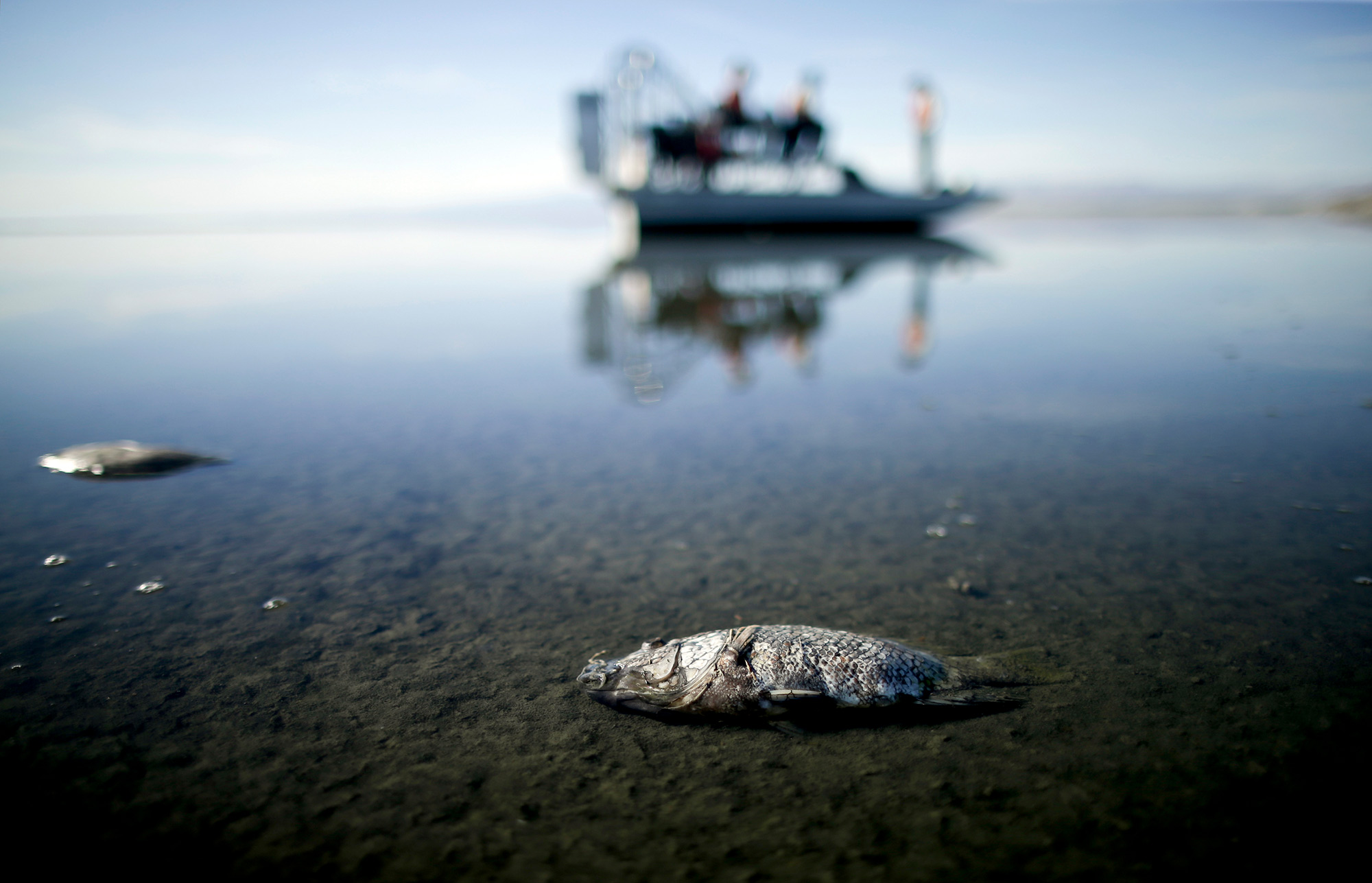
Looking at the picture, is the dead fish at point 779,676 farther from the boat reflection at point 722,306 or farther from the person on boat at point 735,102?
the person on boat at point 735,102

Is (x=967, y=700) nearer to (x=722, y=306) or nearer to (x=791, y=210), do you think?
(x=722, y=306)

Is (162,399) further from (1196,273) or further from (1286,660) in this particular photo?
(1196,273)

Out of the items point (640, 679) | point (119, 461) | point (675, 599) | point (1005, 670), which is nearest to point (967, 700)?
point (1005, 670)

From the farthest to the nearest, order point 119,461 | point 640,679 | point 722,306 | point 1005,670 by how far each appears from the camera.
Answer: point 722,306 < point 119,461 < point 1005,670 < point 640,679

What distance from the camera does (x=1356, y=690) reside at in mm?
2168

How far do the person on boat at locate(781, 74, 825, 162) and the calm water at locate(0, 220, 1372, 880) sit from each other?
11706 mm

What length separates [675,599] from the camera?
2857 millimetres

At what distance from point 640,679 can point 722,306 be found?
25.4 ft

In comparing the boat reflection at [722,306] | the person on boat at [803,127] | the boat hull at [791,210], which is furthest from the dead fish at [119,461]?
the person on boat at [803,127]

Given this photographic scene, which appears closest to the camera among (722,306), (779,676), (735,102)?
(779,676)

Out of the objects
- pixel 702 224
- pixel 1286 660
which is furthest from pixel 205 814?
pixel 702 224

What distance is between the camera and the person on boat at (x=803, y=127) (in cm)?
1677

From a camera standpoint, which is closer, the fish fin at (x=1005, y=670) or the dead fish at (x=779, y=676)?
the dead fish at (x=779, y=676)

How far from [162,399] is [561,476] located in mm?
3831
